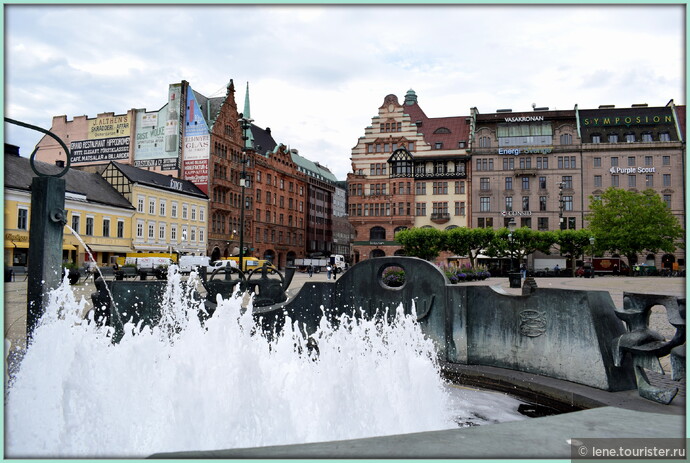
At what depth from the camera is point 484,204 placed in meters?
58.8

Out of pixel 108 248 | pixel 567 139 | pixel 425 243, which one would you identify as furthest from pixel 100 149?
pixel 567 139

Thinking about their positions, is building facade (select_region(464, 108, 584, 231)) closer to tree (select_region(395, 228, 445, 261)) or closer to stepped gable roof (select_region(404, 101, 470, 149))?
stepped gable roof (select_region(404, 101, 470, 149))

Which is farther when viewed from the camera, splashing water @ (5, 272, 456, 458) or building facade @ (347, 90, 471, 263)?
building facade @ (347, 90, 471, 263)

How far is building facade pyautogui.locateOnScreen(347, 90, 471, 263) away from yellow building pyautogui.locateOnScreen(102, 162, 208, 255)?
18524 millimetres

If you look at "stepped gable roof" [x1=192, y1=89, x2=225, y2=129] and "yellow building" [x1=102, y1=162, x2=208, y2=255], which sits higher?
"stepped gable roof" [x1=192, y1=89, x2=225, y2=129]

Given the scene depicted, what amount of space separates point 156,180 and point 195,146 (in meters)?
6.26

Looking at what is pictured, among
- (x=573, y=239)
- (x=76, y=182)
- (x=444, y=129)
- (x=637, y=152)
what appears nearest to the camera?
(x=76, y=182)

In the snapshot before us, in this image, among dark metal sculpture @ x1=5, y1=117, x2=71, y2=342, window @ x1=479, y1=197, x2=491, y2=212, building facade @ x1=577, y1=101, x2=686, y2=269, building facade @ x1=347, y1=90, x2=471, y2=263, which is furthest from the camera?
building facade @ x1=347, y1=90, x2=471, y2=263

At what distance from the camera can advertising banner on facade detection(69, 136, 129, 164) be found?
169 feet

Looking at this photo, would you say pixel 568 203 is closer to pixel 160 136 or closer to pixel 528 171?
pixel 528 171

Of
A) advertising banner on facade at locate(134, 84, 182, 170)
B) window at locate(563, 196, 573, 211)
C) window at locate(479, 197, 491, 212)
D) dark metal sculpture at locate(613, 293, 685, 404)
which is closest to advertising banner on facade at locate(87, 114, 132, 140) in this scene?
advertising banner on facade at locate(134, 84, 182, 170)

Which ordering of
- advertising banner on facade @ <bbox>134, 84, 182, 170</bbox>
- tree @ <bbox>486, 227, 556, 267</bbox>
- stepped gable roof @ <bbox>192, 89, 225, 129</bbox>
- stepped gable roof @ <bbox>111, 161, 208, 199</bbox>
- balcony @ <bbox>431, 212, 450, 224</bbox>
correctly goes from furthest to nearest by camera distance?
balcony @ <bbox>431, 212, 450, 224</bbox> → stepped gable roof @ <bbox>192, 89, 225, 129</bbox> → advertising banner on facade @ <bbox>134, 84, 182, 170</bbox> → stepped gable roof @ <bbox>111, 161, 208, 199</bbox> → tree @ <bbox>486, 227, 556, 267</bbox>

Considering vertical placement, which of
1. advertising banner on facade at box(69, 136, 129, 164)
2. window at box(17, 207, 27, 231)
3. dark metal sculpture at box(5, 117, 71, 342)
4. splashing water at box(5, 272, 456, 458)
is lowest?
splashing water at box(5, 272, 456, 458)

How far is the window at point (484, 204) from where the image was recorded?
58.6 meters
